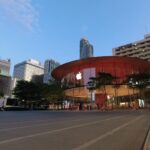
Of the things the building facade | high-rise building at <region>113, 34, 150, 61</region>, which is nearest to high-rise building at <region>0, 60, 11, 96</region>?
the building facade

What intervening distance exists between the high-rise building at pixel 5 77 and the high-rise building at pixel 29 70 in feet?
139

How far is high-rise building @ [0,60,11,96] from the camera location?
131 metres

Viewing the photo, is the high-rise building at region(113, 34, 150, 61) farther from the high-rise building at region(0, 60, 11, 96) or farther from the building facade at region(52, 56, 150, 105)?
the high-rise building at region(0, 60, 11, 96)

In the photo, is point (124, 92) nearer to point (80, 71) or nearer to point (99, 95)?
point (99, 95)

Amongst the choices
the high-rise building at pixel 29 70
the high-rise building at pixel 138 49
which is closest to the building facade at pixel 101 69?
the high-rise building at pixel 138 49

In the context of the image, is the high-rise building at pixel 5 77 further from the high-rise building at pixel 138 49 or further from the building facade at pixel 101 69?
the high-rise building at pixel 138 49

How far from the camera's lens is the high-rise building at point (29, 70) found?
614ft

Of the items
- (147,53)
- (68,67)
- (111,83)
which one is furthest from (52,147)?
(147,53)

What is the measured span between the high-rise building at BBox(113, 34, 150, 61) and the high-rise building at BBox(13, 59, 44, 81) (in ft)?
234

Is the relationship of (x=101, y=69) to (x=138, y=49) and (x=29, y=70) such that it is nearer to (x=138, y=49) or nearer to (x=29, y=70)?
(x=138, y=49)

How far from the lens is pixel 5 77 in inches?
5271

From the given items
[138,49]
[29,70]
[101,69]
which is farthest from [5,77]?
[138,49]

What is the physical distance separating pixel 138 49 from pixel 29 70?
92.6m

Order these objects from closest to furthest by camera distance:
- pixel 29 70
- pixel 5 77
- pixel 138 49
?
1. pixel 138 49
2. pixel 5 77
3. pixel 29 70
